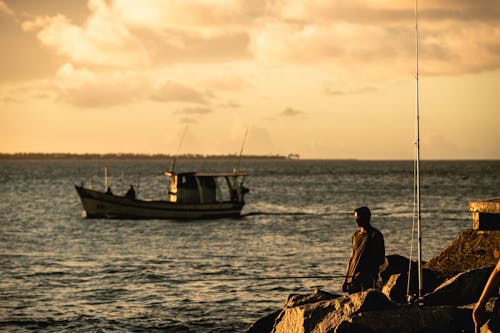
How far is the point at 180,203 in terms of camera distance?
142 ft

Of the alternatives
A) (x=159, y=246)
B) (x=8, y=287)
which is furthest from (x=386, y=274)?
(x=159, y=246)

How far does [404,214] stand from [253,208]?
1336cm

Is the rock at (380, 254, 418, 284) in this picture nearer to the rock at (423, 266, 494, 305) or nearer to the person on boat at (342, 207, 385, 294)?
the rock at (423, 266, 494, 305)

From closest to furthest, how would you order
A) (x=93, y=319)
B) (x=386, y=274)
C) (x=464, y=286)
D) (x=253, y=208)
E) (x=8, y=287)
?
1. (x=464, y=286)
2. (x=386, y=274)
3. (x=93, y=319)
4. (x=8, y=287)
5. (x=253, y=208)

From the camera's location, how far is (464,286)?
35.7ft

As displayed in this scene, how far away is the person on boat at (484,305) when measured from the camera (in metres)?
6.94

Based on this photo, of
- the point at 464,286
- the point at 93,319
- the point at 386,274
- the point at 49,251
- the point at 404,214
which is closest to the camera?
the point at 464,286

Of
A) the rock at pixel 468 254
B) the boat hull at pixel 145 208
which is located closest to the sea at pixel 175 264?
the boat hull at pixel 145 208

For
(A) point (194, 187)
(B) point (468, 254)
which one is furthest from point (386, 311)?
(A) point (194, 187)

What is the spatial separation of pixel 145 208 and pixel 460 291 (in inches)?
1368

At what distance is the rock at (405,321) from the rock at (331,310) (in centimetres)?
13

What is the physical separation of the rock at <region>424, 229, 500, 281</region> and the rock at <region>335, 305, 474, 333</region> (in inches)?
170

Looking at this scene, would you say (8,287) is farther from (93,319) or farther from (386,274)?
(386,274)

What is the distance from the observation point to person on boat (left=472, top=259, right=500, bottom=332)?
22.8ft
